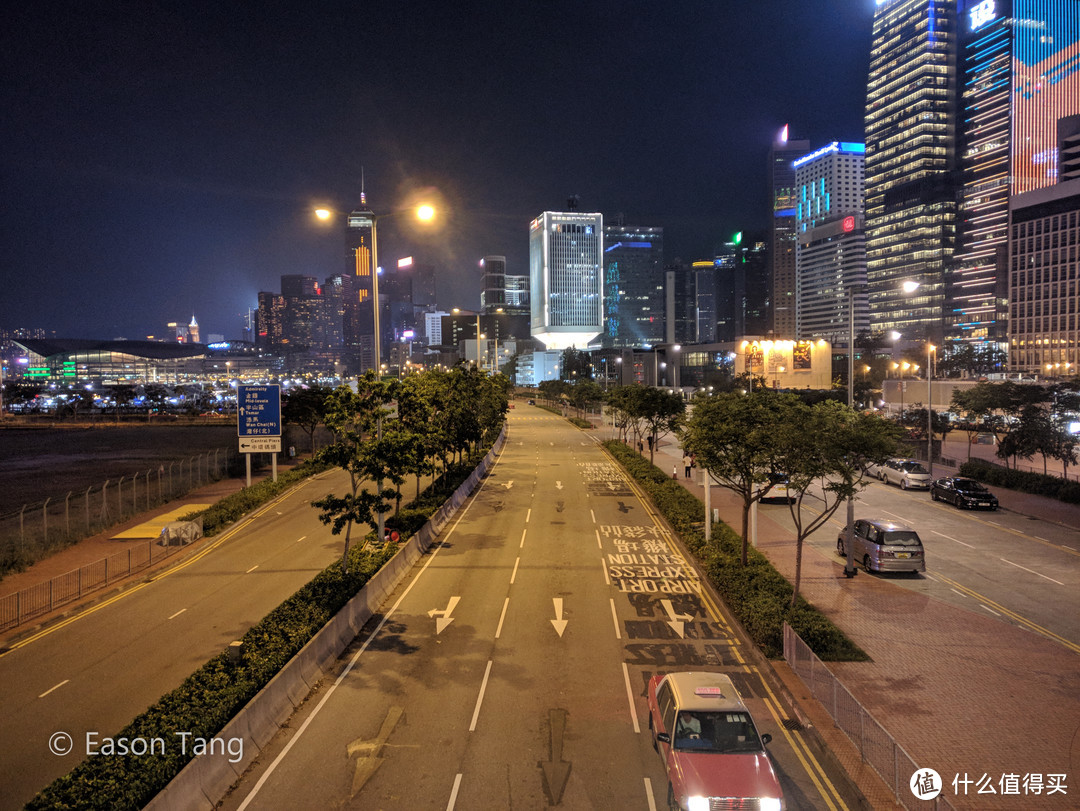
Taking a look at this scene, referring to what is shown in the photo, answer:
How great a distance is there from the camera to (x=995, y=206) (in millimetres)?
197750

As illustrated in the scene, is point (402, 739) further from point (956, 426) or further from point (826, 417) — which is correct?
point (956, 426)

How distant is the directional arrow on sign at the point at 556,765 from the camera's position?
35.0ft

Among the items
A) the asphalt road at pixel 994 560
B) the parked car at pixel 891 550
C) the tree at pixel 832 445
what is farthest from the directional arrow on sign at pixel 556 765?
the parked car at pixel 891 550

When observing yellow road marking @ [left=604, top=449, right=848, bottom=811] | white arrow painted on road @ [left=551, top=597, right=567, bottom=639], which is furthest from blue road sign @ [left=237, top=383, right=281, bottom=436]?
yellow road marking @ [left=604, top=449, right=848, bottom=811]

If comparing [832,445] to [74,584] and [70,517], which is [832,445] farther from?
[70,517]

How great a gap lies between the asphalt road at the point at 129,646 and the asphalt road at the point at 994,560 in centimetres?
2152

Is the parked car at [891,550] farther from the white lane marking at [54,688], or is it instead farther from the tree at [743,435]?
the white lane marking at [54,688]

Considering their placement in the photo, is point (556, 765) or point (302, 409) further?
point (302, 409)

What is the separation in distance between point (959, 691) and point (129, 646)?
812 inches

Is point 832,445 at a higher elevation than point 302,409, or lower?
higher

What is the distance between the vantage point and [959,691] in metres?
14.2

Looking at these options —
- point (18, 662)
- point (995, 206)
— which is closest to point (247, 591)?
point (18, 662)

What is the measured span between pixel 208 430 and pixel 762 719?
110 meters

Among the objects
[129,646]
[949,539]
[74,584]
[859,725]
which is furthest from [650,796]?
[949,539]
